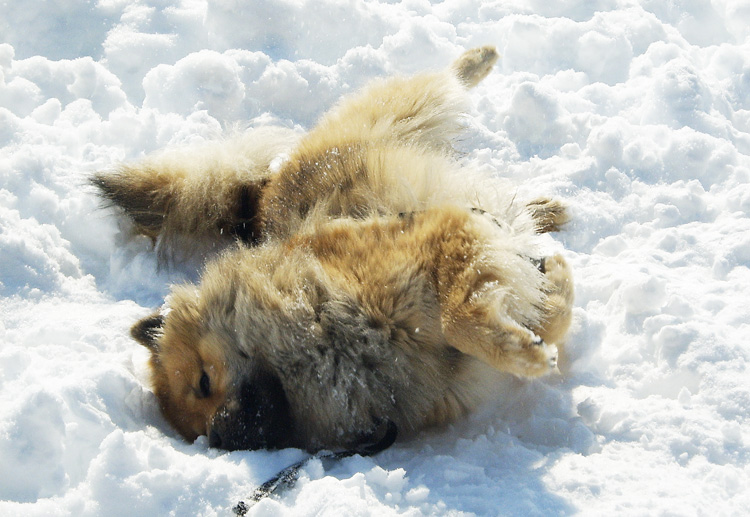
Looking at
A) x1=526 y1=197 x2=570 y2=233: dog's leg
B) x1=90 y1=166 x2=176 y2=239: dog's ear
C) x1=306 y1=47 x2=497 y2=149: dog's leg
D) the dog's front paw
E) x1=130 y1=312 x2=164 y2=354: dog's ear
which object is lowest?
the dog's front paw

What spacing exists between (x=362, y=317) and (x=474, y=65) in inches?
100

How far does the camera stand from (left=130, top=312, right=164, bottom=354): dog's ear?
2697mm

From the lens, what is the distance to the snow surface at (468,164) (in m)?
1.95

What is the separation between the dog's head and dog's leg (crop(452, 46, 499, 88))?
2.50 meters

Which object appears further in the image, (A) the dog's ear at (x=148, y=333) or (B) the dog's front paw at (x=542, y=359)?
(A) the dog's ear at (x=148, y=333)

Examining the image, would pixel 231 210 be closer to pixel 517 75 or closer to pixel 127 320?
pixel 127 320

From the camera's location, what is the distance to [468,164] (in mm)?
3658

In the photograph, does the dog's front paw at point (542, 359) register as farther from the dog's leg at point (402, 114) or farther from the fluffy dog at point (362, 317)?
the dog's leg at point (402, 114)

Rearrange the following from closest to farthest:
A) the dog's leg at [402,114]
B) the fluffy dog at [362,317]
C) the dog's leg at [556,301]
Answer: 1. the fluffy dog at [362,317]
2. the dog's leg at [556,301]
3. the dog's leg at [402,114]

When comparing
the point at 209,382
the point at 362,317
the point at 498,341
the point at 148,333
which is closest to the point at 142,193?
the point at 148,333

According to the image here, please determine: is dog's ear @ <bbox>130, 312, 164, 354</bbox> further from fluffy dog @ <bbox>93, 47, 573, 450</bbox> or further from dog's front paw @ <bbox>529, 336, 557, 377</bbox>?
dog's front paw @ <bbox>529, 336, 557, 377</bbox>

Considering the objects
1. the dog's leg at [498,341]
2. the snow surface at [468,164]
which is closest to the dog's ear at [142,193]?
the snow surface at [468,164]

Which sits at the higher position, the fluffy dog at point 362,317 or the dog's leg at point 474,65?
the dog's leg at point 474,65

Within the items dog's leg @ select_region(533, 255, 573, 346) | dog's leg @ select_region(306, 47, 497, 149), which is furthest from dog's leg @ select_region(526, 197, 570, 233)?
dog's leg @ select_region(306, 47, 497, 149)
